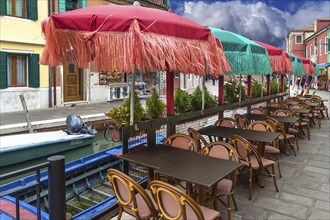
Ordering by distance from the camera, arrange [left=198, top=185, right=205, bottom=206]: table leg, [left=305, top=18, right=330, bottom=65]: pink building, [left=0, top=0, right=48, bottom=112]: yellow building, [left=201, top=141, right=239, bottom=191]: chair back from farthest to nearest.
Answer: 1. [left=305, top=18, right=330, bottom=65]: pink building
2. [left=0, top=0, right=48, bottom=112]: yellow building
3. [left=201, top=141, right=239, bottom=191]: chair back
4. [left=198, top=185, right=205, bottom=206]: table leg

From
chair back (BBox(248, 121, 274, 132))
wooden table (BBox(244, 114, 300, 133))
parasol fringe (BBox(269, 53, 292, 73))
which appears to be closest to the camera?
chair back (BBox(248, 121, 274, 132))

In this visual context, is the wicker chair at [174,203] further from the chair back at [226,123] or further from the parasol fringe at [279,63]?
the parasol fringe at [279,63]

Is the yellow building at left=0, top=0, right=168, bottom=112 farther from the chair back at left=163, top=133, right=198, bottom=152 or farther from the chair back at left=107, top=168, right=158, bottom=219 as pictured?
the chair back at left=107, top=168, right=158, bottom=219

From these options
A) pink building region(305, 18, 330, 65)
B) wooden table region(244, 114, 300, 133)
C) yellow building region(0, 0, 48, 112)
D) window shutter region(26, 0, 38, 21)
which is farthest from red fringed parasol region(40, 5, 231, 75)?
pink building region(305, 18, 330, 65)

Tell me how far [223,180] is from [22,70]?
13612 millimetres

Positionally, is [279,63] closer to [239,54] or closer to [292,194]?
[239,54]

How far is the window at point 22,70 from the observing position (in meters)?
14.0

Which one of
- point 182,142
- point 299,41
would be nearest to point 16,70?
point 182,142

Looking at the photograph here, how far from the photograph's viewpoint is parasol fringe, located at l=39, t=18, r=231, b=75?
3.05 metres

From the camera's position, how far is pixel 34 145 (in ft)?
28.1

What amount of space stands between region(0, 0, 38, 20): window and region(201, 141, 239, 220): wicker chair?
44.8ft

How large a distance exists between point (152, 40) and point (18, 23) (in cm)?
1334

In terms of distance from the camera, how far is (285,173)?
5.50m

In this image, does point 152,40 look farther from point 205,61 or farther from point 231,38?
point 231,38
